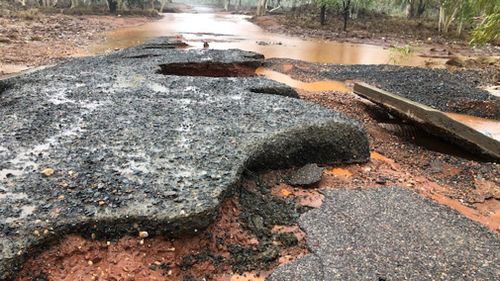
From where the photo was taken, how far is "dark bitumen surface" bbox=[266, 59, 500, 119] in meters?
9.32

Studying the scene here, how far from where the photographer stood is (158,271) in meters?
3.14

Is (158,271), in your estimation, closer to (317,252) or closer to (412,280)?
(317,252)

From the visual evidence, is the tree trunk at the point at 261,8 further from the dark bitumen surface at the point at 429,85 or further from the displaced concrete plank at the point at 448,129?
the displaced concrete plank at the point at 448,129

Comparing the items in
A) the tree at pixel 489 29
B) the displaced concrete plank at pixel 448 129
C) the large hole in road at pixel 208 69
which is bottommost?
the displaced concrete plank at pixel 448 129

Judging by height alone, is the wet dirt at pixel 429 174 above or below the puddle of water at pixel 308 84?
below

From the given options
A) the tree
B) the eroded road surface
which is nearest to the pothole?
the eroded road surface

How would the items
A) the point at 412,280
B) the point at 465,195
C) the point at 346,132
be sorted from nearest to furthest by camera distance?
the point at 412,280
the point at 465,195
the point at 346,132

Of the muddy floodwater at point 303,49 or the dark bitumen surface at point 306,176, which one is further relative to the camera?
the muddy floodwater at point 303,49

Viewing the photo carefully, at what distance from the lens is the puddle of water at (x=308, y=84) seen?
10.7m

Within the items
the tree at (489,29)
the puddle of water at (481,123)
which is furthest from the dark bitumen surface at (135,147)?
the tree at (489,29)

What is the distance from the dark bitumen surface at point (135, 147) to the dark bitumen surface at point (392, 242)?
96 cm

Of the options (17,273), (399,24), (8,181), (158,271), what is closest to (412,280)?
(158,271)

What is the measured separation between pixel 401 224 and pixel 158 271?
229 centimetres

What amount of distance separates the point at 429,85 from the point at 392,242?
8.12m
